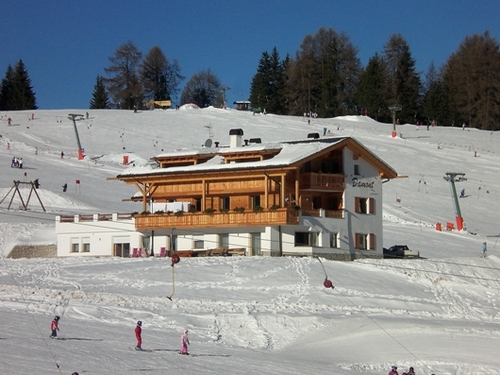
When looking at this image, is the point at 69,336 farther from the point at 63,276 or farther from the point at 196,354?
the point at 63,276

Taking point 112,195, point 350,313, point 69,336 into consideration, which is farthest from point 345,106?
point 69,336

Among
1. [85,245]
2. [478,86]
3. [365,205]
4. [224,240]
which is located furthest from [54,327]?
[478,86]

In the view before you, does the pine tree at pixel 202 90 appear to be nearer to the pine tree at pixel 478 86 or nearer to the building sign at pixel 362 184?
the pine tree at pixel 478 86

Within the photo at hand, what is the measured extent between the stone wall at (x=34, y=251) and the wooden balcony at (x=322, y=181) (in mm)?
14497

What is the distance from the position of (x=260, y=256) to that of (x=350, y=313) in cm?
1031

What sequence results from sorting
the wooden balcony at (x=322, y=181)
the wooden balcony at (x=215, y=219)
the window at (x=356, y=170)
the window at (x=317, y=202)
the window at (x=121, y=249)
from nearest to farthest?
the wooden balcony at (x=215, y=219), the wooden balcony at (x=322, y=181), the window at (x=121, y=249), the window at (x=317, y=202), the window at (x=356, y=170)

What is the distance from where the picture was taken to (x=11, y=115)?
110375mm

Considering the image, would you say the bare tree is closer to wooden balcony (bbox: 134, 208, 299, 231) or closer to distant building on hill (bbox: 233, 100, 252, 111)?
distant building on hill (bbox: 233, 100, 252, 111)

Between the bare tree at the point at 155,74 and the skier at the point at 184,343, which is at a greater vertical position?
the bare tree at the point at 155,74

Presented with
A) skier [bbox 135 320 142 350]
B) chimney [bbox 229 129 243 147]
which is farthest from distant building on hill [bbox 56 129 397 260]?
skier [bbox 135 320 142 350]

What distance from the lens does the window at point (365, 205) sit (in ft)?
166

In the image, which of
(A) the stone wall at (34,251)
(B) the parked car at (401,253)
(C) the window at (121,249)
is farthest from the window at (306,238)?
(A) the stone wall at (34,251)

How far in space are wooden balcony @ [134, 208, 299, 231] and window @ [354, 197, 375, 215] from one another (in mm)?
5862

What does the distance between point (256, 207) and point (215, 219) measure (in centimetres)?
237
